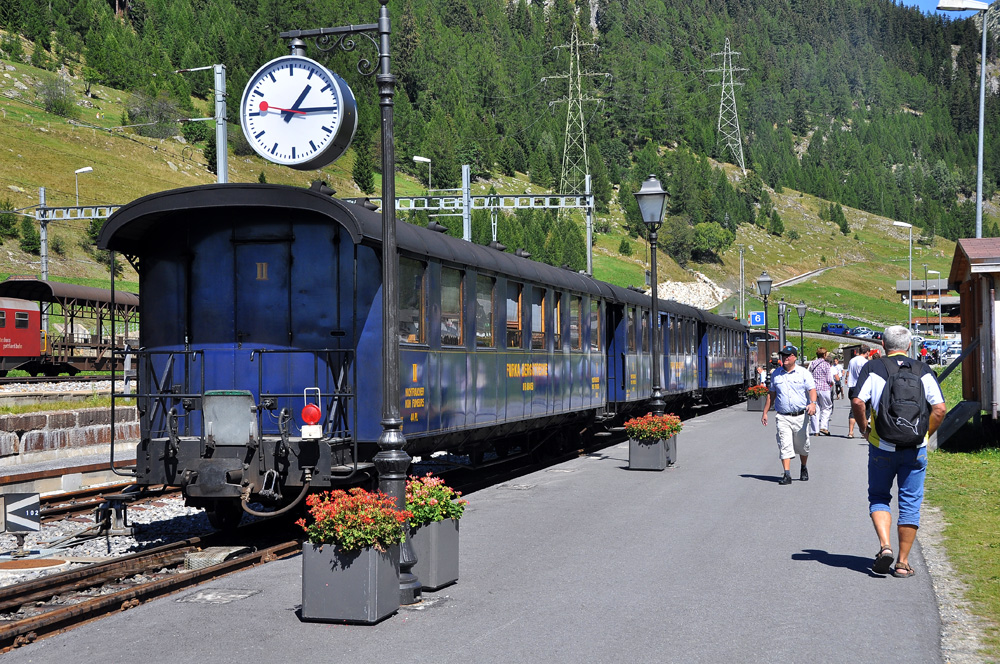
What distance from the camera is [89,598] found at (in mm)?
9156

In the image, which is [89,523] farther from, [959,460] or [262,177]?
[262,177]

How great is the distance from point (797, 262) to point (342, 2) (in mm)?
91273

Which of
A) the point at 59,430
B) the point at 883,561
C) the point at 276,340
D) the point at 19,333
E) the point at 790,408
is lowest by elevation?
the point at 883,561

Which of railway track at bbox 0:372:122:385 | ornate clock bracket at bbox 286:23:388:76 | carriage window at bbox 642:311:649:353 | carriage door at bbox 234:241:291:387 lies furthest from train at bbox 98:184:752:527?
railway track at bbox 0:372:122:385

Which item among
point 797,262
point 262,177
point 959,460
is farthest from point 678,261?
point 959,460

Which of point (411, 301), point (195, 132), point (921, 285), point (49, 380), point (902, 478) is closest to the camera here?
point (902, 478)

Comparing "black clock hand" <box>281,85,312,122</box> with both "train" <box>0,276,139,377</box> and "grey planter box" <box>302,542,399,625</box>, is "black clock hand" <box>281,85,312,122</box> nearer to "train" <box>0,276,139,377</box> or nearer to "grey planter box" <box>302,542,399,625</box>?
"grey planter box" <box>302,542,399,625</box>

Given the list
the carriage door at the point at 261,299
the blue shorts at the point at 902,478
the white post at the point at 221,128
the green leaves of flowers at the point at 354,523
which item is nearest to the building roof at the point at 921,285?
the white post at the point at 221,128

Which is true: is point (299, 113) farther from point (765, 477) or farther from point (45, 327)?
point (45, 327)

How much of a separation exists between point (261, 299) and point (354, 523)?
4.57 metres

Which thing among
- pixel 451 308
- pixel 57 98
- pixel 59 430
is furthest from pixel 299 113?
pixel 57 98

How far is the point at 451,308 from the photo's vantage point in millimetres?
13250

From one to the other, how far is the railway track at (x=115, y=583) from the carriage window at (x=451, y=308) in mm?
3112

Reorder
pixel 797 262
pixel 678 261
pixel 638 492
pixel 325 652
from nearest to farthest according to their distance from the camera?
1. pixel 325 652
2. pixel 638 492
3. pixel 678 261
4. pixel 797 262
